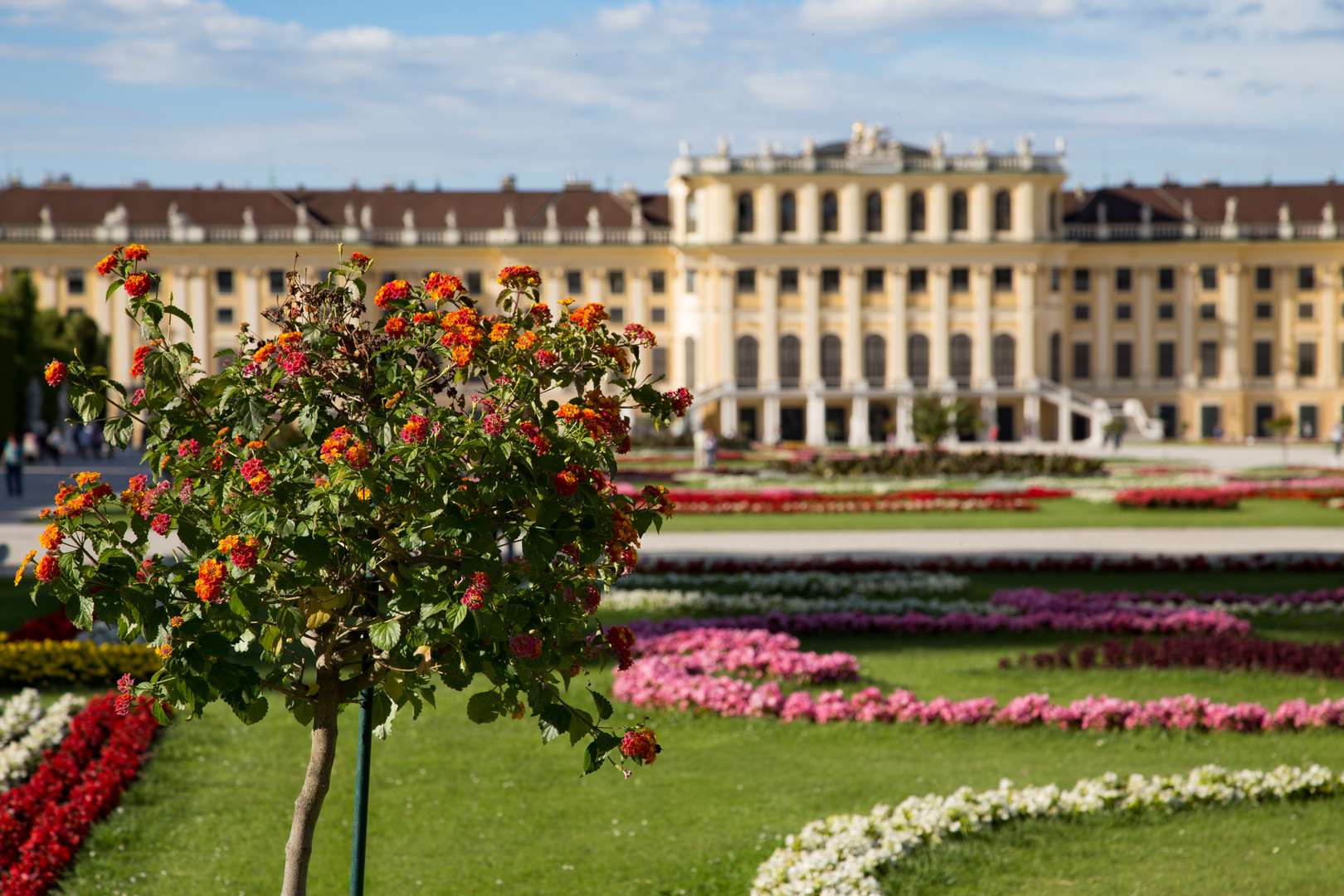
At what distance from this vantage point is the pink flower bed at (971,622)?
12.0m

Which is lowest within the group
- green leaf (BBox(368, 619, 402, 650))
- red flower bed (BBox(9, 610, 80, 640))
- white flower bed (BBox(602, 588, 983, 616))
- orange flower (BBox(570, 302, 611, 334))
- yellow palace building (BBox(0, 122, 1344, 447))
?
white flower bed (BBox(602, 588, 983, 616))

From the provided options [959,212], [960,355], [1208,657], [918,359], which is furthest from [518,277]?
[959,212]

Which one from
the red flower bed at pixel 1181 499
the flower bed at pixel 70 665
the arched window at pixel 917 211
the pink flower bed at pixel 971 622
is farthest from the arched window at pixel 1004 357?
the flower bed at pixel 70 665

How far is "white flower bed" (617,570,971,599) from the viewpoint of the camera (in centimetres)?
1447

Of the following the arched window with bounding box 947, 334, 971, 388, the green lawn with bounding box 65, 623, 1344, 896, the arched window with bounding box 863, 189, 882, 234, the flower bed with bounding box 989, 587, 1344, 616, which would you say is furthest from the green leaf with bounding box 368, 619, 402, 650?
the arched window with bounding box 863, 189, 882, 234

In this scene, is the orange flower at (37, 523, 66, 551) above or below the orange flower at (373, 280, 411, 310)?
below

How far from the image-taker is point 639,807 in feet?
24.4

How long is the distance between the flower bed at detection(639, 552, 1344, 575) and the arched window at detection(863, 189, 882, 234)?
54125 mm

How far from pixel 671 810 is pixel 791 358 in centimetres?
6256

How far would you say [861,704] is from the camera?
916 cm

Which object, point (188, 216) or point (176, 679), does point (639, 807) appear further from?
point (188, 216)

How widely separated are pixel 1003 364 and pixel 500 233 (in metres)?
24.9

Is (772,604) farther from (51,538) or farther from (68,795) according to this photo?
(51,538)

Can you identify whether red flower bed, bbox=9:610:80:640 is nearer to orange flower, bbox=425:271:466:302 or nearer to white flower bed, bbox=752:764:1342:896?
white flower bed, bbox=752:764:1342:896
